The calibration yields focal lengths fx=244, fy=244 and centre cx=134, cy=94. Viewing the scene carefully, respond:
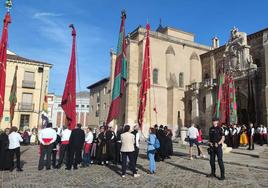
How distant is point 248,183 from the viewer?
671cm

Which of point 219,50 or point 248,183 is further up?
point 219,50

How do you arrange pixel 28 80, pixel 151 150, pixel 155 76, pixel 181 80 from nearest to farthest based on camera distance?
pixel 151 150, pixel 28 80, pixel 155 76, pixel 181 80

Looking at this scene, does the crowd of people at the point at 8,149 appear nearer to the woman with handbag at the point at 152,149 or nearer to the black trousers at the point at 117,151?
the black trousers at the point at 117,151

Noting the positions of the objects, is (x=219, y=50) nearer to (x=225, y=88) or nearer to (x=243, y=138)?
(x=225, y=88)

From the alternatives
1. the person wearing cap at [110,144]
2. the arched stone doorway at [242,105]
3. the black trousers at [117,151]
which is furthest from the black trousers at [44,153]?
the arched stone doorway at [242,105]

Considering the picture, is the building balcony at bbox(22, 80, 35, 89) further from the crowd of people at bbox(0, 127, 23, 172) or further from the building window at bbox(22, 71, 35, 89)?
the crowd of people at bbox(0, 127, 23, 172)

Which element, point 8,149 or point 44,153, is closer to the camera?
point 8,149

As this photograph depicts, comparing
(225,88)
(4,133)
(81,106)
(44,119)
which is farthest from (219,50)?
(81,106)

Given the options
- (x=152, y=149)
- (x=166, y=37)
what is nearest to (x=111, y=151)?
(x=152, y=149)

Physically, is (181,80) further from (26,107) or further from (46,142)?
(46,142)

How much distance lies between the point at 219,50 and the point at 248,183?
28398 millimetres

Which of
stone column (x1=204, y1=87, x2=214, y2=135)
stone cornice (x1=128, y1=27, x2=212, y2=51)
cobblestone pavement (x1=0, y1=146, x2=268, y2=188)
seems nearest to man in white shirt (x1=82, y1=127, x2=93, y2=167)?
cobblestone pavement (x1=0, y1=146, x2=268, y2=188)

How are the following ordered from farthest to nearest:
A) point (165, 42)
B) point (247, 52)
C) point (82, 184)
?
point (165, 42), point (247, 52), point (82, 184)

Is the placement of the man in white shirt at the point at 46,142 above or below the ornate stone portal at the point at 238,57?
below
